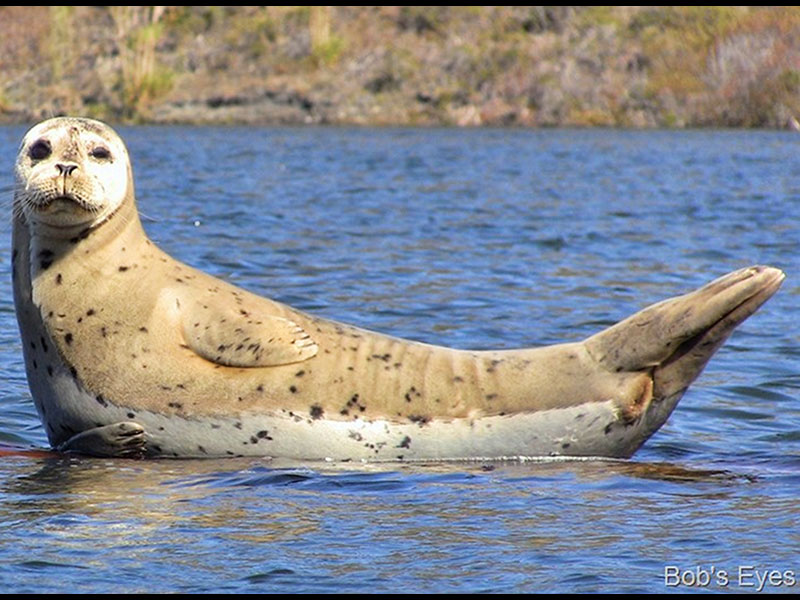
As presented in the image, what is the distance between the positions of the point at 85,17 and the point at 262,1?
7.07m

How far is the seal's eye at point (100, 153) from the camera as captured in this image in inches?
298

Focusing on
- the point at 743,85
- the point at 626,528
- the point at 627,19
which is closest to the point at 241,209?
the point at 626,528

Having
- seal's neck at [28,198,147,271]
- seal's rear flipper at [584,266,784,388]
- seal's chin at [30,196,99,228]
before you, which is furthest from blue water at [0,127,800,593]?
seal's rear flipper at [584,266,784,388]

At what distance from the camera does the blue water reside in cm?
576

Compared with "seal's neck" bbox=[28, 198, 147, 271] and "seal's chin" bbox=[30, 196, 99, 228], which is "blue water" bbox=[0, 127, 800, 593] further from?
"seal's chin" bbox=[30, 196, 99, 228]

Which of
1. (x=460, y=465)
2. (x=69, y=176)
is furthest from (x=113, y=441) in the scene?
(x=460, y=465)

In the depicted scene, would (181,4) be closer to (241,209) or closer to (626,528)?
(241,209)

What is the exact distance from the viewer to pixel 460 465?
7566mm

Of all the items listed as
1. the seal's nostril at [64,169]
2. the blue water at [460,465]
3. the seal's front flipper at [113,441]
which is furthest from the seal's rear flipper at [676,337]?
the seal's nostril at [64,169]

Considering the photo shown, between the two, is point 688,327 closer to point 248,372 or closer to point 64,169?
point 248,372

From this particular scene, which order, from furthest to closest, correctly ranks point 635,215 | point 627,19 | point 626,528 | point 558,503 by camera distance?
point 627,19 → point 635,215 → point 558,503 → point 626,528

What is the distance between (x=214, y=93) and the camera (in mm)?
54688

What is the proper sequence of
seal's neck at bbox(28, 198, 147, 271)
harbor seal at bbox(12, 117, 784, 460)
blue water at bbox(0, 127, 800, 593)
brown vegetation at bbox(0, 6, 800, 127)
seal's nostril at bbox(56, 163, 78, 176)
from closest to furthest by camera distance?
blue water at bbox(0, 127, 800, 593)
seal's nostril at bbox(56, 163, 78, 176)
harbor seal at bbox(12, 117, 784, 460)
seal's neck at bbox(28, 198, 147, 271)
brown vegetation at bbox(0, 6, 800, 127)

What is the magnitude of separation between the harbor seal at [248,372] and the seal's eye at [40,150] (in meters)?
0.01
